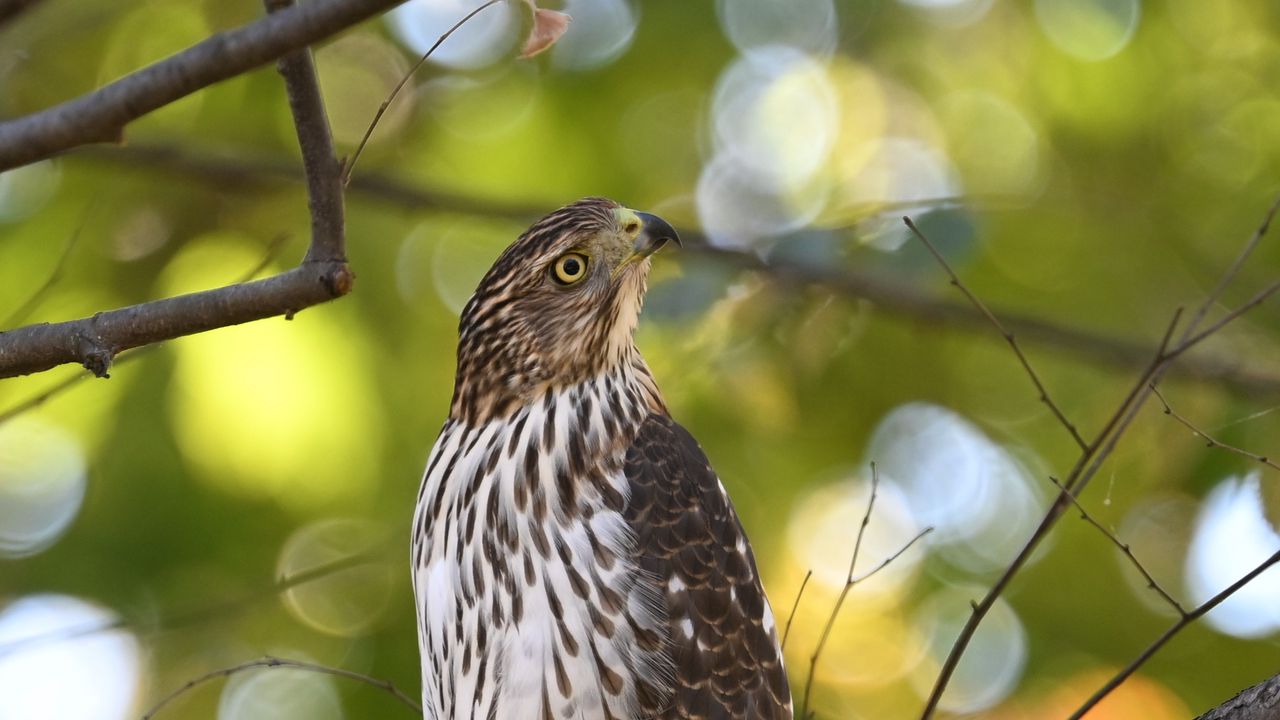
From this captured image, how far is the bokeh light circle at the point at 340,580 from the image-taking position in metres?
5.86

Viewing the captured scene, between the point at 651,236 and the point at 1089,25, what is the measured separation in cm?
341

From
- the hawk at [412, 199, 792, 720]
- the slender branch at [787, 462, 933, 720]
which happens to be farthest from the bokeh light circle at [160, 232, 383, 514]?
the slender branch at [787, 462, 933, 720]

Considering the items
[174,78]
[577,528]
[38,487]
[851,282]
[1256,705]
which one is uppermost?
[851,282]

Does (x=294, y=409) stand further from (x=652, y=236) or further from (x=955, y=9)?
(x=955, y=9)

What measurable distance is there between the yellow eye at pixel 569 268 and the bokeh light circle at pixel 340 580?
240 centimetres

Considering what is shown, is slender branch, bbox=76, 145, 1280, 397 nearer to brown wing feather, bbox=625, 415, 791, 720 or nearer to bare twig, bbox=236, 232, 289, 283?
bare twig, bbox=236, 232, 289, 283

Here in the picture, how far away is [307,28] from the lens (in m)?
1.94

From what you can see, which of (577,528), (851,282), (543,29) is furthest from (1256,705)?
(851,282)

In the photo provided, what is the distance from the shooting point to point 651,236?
147 inches

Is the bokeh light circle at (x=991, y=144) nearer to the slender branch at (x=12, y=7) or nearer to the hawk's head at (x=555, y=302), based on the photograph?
the hawk's head at (x=555, y=302)

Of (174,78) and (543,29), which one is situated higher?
(543,29)

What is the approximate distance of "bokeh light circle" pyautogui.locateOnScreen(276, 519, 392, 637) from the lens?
5863mm

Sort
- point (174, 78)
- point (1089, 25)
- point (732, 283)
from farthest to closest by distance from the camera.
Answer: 1. point (1089, 25)
2. point (732, 283)
3. point (174, 78)

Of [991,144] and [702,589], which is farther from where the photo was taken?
[991,144]
